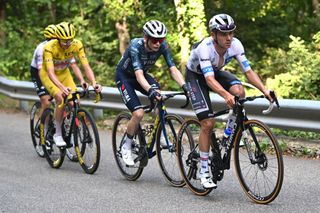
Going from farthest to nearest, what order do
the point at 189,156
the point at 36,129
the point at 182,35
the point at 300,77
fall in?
the point at 182,35 < the point at 300,77 < the point at 36,129 < the point at 189,156

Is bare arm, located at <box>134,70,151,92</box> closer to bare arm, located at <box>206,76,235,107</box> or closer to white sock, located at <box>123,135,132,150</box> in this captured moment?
white sock, located at <box>123,135,132,150</box>

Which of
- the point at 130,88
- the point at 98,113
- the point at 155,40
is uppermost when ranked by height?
the point at 155,40

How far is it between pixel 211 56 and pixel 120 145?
2.10 m

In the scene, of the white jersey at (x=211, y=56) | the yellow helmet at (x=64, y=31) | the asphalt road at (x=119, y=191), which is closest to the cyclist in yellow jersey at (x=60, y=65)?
the yellow helmet at (x=64, y=31)

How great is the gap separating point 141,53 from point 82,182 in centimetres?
177

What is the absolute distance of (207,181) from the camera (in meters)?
7.02

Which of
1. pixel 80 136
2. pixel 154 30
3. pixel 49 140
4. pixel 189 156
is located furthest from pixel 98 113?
pixel 189 156

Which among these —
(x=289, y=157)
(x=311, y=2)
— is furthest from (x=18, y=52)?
(x=289, y=157)

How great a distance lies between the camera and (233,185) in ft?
25.3

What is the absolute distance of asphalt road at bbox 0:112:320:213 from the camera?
6.71 metres

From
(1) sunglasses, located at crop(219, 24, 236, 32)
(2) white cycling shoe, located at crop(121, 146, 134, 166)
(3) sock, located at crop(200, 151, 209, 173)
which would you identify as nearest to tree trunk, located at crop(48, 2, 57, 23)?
(2) white cycling shoe, located at crop(121, 146, 134, 166)

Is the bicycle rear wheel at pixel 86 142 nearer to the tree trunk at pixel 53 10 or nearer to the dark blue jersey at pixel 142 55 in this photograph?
the dark blue jersey at pixel 142 55

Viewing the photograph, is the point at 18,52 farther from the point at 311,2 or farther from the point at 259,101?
the point at 259,101

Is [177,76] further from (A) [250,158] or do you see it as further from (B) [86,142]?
(B) [86,142]
